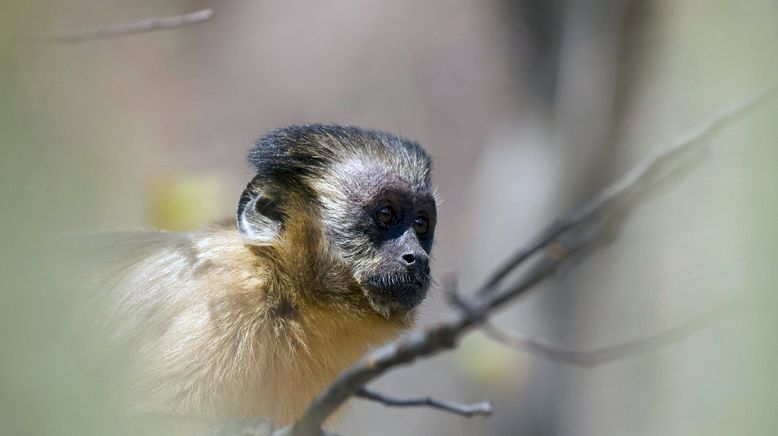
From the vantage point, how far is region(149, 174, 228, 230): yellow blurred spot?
475cm

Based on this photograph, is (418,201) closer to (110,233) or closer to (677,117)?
(110,233)

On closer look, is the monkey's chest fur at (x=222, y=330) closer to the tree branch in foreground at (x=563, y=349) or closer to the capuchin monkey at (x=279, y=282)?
the capuchin monkey at (x=279, y=282)

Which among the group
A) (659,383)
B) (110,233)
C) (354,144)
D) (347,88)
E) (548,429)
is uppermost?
(347,88)

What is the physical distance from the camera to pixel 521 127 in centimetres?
845

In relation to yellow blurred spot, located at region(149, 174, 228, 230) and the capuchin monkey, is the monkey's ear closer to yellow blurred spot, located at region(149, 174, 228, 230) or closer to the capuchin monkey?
the capuchin monkey

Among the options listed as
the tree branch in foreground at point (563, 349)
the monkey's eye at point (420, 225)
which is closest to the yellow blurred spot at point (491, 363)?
the monkey's eye at point (420, 225)

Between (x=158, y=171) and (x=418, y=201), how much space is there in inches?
128

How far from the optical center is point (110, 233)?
159 inches

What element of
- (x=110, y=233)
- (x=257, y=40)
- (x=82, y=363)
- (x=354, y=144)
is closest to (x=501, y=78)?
(x=257, y=40)

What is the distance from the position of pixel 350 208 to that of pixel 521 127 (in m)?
4.60

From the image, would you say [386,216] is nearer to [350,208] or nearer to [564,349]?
[350,208]

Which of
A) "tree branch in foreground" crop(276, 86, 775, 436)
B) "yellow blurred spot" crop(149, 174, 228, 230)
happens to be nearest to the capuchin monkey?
"yellow blurred spot" crop(149, 174, 228, 230)

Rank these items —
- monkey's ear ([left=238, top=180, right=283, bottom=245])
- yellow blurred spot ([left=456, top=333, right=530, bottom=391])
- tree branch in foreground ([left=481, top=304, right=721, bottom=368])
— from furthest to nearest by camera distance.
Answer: yellow blurred spot ([left=456, top=333, right=530, bottom=391]) < monkey's ear ([left=238, top=180, right=283, bottom=245]) < tree branch in foreground ([left=481, top=304, right=721, bottom=368])

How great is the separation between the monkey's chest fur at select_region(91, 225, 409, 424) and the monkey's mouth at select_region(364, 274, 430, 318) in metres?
0.07
